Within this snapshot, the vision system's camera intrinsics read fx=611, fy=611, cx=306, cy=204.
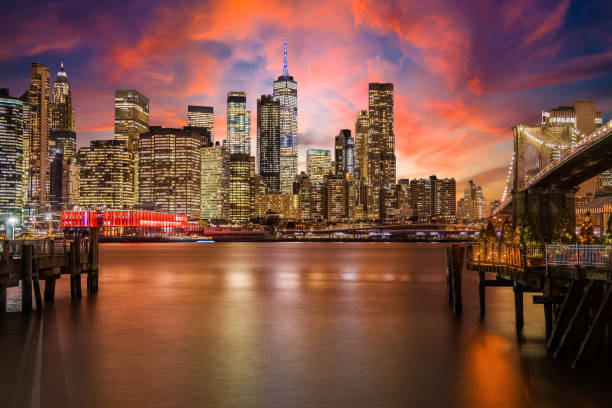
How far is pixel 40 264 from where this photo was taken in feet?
99.6

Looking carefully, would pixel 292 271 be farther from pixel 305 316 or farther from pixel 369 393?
pixel 369 393

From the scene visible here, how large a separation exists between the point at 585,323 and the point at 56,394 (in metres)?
15.8

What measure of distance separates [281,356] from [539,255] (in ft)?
35.9

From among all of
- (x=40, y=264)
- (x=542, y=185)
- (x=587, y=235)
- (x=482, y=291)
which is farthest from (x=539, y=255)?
(x=542, y=185)

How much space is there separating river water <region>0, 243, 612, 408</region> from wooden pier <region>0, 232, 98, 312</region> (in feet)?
4.19

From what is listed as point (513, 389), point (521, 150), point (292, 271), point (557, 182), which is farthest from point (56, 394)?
point (521, 150)

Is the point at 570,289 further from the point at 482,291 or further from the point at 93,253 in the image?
the point at 93,253

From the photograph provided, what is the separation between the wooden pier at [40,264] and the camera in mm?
27695

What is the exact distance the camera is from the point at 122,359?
72.4ft

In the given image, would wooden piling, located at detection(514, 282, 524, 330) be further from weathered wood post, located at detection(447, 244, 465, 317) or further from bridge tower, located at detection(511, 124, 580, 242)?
A: bridge tower, located at detection(511, 124, 580, 242)

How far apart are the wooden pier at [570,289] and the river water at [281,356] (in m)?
1.06

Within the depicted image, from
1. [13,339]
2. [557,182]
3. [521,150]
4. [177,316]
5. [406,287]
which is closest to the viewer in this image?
[13,339]

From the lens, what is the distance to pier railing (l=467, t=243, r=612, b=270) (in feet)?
62.9

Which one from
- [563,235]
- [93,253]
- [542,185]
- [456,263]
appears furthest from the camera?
[542,185]
